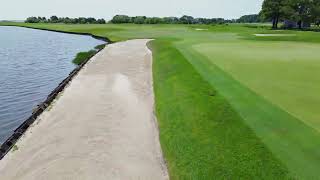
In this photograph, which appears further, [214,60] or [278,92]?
[214,60]

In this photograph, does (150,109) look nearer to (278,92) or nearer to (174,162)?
(278,92)

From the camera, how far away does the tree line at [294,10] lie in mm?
104312

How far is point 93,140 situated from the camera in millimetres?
15367

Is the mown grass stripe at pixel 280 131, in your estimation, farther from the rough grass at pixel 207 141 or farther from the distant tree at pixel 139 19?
the distant tree at pixel 139 19

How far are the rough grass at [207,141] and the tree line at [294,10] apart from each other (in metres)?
91.5

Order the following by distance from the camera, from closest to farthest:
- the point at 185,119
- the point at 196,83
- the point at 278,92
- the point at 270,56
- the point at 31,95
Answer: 1. the point at 185,119
2. the point at 278,92
3. the point at 196,83
4. the point at 31,95
5. the point at 270,56

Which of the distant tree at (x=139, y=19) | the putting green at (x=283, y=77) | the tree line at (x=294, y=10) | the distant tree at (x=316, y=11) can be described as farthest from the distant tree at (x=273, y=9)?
the putting green at (x=283, y=77)

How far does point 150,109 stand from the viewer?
801 inches

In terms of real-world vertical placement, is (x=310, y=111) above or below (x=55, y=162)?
above

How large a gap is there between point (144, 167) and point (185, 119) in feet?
13.5

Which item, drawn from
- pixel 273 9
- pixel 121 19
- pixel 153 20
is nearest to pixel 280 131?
pixel 273 9

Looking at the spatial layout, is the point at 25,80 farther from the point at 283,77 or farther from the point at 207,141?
the point at 207,141

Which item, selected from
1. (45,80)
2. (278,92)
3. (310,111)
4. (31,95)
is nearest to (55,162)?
(310,111)

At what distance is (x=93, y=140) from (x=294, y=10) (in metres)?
102
